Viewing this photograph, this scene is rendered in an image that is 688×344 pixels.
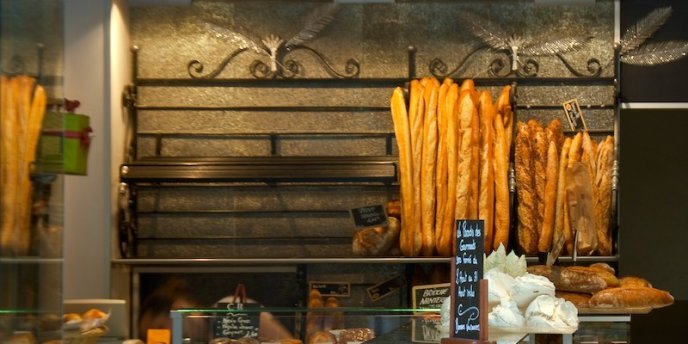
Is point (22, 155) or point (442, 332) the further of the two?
point (442, 332)

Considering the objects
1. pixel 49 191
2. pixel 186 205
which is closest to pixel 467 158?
pixel 186 205

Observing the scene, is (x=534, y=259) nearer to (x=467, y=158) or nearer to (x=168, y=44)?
(x=467, y=158)

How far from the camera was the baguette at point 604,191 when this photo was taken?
5.38 m

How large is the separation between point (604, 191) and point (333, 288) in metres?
1.44

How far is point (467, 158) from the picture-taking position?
208 inches

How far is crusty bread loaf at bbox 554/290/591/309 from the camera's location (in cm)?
393

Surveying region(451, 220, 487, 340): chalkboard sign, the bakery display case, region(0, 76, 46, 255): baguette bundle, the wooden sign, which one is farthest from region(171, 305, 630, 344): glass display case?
the bakery display case

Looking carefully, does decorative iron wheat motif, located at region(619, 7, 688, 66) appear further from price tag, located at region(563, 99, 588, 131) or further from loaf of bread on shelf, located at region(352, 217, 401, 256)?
loaf of bread on shelf, located at region(352, 217, 401, 256)

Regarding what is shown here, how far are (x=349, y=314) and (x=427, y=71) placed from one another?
9.44ft

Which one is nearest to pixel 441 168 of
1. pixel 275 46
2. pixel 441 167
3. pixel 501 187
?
pixel 441 167

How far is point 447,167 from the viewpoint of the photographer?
5.32 metres

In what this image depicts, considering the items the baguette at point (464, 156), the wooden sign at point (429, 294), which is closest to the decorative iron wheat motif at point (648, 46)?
the baguette at point (464, 156)

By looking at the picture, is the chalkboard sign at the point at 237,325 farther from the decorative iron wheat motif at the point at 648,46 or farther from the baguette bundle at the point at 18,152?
the decorative iron wheat motif at the point at 648,46

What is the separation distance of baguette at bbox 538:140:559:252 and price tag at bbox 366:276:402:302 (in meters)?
0.77
